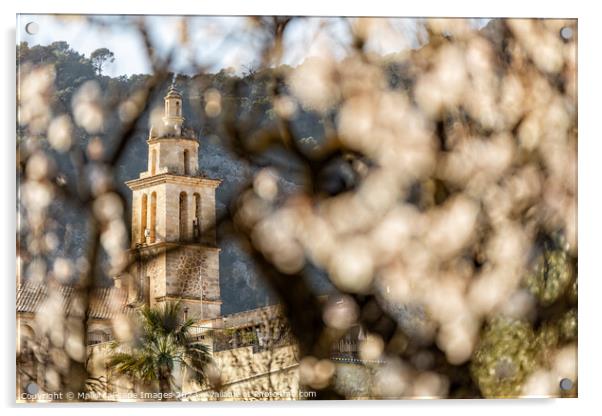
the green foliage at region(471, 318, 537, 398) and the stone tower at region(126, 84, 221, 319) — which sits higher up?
the stone tower at region(126, 84, 221, 319)

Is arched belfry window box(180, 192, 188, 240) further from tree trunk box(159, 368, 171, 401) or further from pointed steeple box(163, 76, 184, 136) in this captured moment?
tree trunk box(159, 368, 171, 401)

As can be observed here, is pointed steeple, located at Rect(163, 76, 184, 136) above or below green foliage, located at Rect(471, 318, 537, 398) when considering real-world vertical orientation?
above

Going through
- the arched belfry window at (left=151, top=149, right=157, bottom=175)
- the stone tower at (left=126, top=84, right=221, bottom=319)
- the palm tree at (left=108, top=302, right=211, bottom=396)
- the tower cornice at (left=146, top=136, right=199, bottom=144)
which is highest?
the tower cornice at (left=146, top=136, right=199, bottom=144)

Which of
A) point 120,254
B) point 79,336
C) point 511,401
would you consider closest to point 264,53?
point 120,254

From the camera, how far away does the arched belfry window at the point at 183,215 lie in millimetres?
4434

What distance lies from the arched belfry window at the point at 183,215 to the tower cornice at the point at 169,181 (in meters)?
0.05

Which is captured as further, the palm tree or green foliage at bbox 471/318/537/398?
green foliage at bbox 471/318/537/398

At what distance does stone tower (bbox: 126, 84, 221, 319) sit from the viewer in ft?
14.4

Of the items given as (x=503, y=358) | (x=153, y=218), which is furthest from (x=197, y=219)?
(x=503, y=358)

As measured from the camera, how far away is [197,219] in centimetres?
443

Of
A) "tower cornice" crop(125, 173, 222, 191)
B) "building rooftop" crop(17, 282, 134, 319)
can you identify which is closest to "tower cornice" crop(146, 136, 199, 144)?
"tower cornice" crop(125, 173, 222, 191)

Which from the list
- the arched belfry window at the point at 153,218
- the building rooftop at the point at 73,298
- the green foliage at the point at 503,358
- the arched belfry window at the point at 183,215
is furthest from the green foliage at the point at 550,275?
the building rooftop at the point at 73,298

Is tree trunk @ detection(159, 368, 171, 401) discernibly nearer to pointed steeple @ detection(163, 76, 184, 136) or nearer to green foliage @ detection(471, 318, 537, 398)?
→ pointed steeple @ detection(163, 76, 184, 136)

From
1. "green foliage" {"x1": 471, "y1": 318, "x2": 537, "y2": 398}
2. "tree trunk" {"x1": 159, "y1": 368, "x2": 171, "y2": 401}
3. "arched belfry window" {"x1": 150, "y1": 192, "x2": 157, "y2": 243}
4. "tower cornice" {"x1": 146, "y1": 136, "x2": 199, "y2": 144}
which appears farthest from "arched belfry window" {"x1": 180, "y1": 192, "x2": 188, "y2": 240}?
"green foliage" {"x1": 471, "y1": 318, "x2": 537, "y2": 398}
